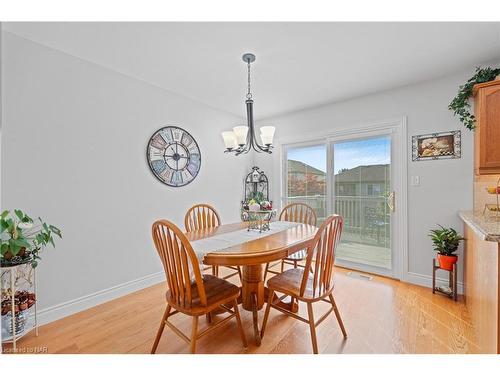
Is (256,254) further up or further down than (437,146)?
further down

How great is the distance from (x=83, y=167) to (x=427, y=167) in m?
3.57

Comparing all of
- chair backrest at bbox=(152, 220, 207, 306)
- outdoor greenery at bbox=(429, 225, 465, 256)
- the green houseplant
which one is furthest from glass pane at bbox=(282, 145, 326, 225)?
the green houseplant

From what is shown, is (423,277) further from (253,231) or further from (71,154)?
(71,154)

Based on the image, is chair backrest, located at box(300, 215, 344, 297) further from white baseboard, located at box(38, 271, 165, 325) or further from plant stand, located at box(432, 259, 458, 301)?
white baseboard, located at box(38, 271, 165, 325)

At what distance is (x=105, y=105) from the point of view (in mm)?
2256

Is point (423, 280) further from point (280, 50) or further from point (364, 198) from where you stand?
point (280, 50)

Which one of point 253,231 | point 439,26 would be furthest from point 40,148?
point 439,26

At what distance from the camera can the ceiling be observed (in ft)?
5.49

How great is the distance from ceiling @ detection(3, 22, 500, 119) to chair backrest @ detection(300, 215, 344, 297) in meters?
1.44

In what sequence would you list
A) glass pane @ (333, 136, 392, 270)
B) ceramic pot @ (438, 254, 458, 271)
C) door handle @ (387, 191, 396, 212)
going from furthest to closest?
glass pane @ (333, 136, 392, 270) < door handle @ (387, 191, 396, 212) < ceramic pot @ (438, 254, 458, 271)

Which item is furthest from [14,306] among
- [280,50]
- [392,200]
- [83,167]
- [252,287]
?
[392,200]

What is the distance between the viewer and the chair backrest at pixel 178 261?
1.30 m

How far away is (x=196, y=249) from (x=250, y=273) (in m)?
0.66

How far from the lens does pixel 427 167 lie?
8.27 ft
